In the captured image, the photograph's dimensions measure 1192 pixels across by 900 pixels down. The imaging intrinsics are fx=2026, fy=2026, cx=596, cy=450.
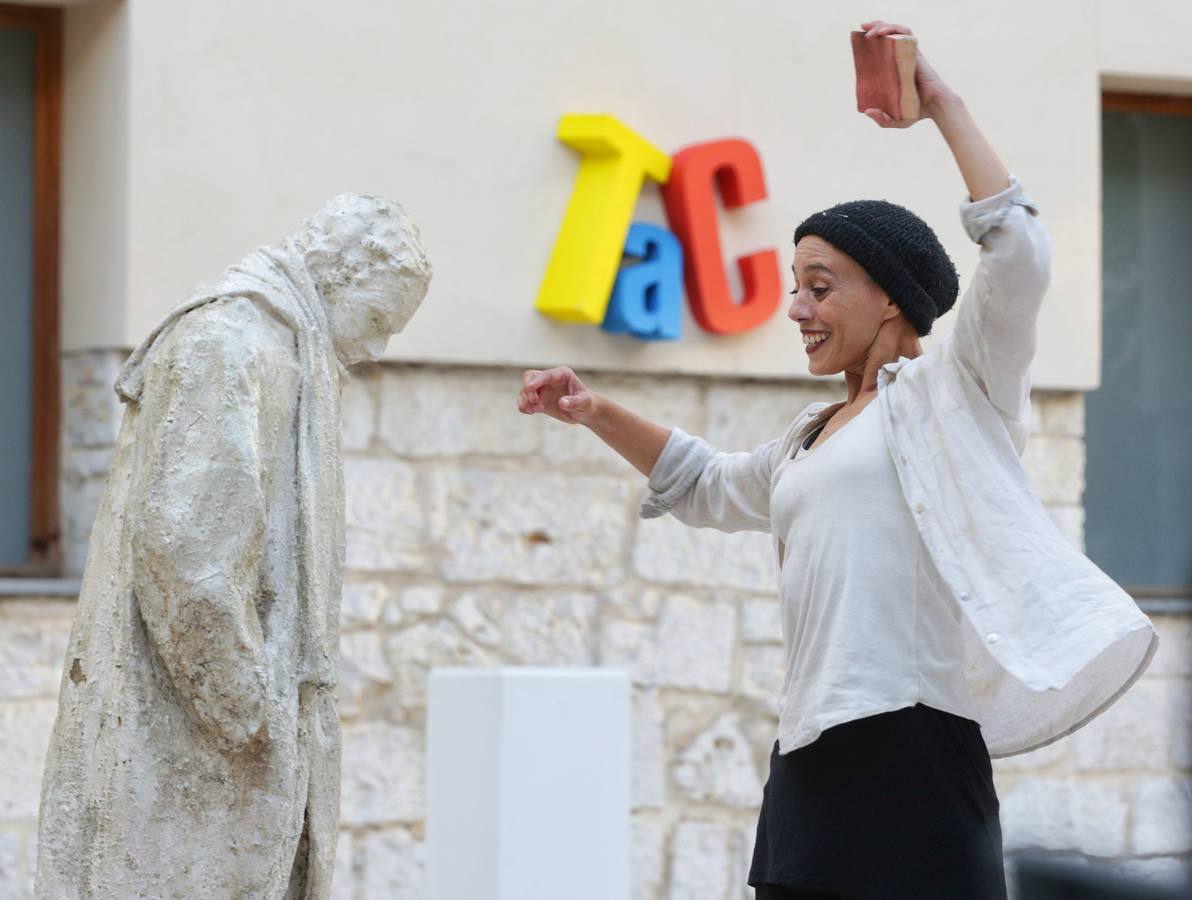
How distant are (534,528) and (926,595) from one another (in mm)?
3064

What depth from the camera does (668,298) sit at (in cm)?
604

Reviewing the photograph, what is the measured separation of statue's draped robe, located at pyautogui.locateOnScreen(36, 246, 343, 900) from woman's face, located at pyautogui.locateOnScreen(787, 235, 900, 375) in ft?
2.80

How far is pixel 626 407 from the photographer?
6.09m

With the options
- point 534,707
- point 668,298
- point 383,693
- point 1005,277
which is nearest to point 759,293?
point 668,298

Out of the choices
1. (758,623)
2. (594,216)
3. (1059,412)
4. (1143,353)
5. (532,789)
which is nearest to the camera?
(532,789)

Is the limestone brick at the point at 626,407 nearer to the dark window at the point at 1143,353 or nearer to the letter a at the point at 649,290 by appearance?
the letter a at the point at 649,290

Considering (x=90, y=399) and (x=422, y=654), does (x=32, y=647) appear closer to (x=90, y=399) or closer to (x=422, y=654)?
(x=90, y=399)

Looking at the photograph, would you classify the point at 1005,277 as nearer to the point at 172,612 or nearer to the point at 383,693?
the point at 172,612

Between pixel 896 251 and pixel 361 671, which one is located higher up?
pixel 896 251

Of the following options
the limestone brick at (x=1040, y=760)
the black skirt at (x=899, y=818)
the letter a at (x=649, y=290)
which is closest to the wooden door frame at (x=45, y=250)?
the letter a at (x=649, y=290)

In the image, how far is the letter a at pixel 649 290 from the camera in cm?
596

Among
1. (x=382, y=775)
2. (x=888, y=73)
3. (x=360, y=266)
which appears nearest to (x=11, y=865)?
(x=382, y=775)

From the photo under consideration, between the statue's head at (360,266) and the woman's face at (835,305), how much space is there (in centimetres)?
62

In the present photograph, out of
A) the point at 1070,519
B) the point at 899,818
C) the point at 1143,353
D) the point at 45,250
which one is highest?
the point at 45,250
